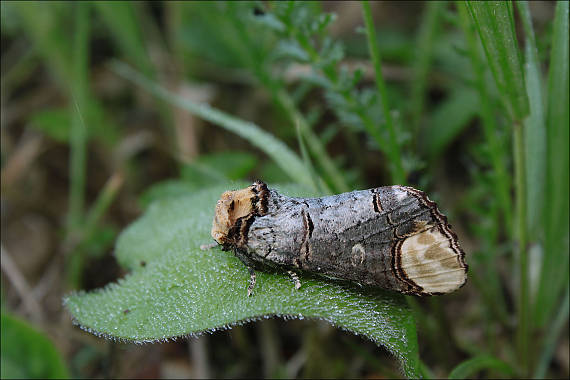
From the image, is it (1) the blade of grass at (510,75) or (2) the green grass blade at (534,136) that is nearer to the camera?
(1) the blade of grass at (510,75)

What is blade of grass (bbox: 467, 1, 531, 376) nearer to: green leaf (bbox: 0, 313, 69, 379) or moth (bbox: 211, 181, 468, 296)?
moth (bbox: 211, 181, 468, 296)

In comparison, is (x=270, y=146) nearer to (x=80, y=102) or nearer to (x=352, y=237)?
(x=352, y=237)

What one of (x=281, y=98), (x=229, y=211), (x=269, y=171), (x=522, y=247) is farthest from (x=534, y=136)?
(x=269, y=171)

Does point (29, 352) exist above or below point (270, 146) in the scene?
below

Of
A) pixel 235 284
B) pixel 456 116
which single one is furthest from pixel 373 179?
pixel 235 284

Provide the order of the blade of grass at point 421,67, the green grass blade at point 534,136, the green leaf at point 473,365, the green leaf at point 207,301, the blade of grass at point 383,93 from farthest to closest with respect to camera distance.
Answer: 1. the blade of grass at point 421,67
2. the green grass blade at point 534,136
3. the blade of grass at point 383,93
4. the green leaf at point 473,365
5. the green leaf at point 207,301

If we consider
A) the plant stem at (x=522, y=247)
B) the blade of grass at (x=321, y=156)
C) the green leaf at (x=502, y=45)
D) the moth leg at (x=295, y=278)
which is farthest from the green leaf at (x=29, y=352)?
the green leaf at (x=502, y=45)

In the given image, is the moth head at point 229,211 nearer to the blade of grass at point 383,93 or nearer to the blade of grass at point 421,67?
the blade of grass at point 383,93
